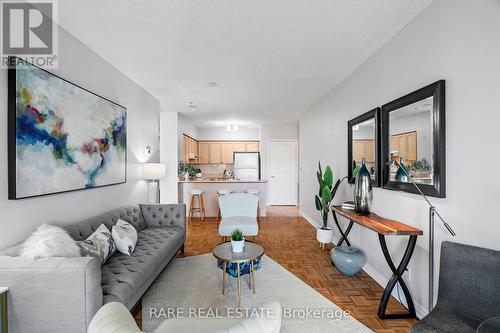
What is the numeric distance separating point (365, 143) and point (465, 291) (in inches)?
75.5

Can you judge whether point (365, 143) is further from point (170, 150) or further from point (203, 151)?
point (203, 151)

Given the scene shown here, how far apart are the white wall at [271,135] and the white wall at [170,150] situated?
2976 millimetres

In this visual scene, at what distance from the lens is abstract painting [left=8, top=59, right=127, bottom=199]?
189 centimetres

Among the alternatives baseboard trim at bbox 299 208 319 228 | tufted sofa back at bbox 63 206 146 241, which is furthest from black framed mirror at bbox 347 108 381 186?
tufted sofa back at bbox 63 206 146 241

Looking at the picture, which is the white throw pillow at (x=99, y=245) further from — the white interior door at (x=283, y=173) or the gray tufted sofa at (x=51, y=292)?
the white interior door at (x=283, y=173)

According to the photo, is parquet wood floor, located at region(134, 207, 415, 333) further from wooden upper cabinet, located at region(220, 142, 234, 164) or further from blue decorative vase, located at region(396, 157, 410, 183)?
wooden upper cabinet, located at region(220, 142, 234, 164)

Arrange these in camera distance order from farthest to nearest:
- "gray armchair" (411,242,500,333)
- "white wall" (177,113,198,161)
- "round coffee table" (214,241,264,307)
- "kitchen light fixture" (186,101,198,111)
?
"white wall" (177,113,198,161) < "kitchen light fixture" (186,101,198,111) < "round coffee table" (214,241,264,307) < "gray armchair" (411,242,500,333)

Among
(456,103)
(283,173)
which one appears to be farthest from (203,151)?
(456,103)

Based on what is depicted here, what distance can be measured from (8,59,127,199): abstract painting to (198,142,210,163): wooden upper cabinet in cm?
532

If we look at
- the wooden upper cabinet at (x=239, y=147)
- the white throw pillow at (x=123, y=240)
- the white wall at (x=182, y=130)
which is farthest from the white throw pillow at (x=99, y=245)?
the wooden upper cabinet at (x=239, y=147)

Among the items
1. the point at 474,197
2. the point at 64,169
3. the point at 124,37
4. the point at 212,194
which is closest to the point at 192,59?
the point at 124,37

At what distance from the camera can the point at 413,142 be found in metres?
2.20

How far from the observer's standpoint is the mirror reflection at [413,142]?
2.04 meters

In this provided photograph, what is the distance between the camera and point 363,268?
318 cm
